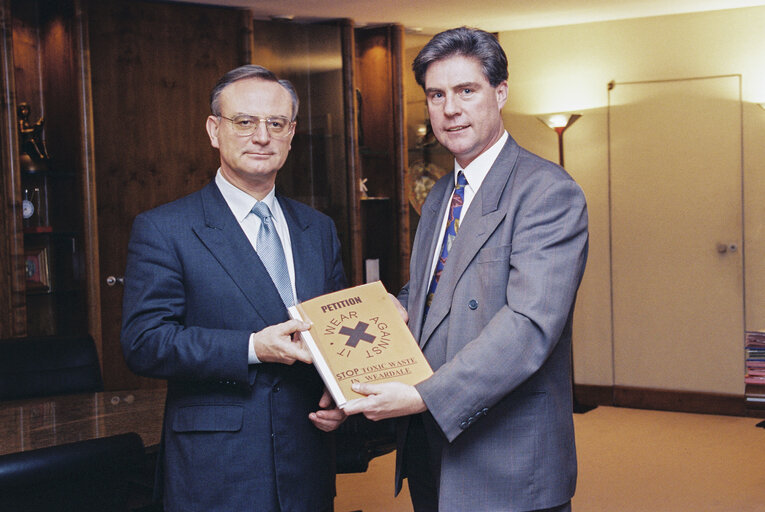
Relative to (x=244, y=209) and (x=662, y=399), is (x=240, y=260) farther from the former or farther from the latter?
(x=662, y=399)

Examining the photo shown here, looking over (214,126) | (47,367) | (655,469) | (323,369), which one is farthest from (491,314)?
(655,469)

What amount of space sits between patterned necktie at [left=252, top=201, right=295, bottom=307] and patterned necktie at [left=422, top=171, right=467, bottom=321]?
0.35 meters

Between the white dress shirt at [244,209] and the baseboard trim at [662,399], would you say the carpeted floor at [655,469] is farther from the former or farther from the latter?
the white dress shirt at [244,209]

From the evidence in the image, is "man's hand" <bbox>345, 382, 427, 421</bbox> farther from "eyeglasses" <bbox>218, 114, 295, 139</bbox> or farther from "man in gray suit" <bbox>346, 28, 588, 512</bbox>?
"eyeglasses" <bbox>218, 114, 295, 139</bbox>

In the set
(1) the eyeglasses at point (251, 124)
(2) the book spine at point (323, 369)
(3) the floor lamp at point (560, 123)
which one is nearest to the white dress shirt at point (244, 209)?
(1) the eyeglasses at point (251, 124)

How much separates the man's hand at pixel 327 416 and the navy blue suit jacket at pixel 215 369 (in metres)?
0.05

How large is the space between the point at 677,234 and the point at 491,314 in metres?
4.52

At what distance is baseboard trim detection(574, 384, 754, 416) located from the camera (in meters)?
5.63

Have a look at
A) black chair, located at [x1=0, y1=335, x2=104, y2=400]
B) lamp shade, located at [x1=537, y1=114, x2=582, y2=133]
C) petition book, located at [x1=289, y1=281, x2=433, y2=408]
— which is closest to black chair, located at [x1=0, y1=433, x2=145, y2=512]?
petition book, located at [x1=289, y1=281, x2=433, y2=408]

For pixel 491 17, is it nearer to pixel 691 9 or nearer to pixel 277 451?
pixel 691 9

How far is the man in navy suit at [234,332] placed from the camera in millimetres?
1748

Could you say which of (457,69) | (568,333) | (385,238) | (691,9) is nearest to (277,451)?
(568,333)

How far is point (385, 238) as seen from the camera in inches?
232

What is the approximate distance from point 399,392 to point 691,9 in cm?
498
